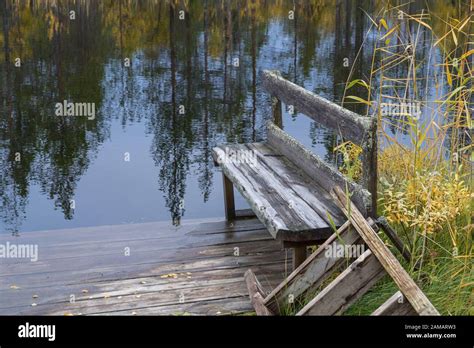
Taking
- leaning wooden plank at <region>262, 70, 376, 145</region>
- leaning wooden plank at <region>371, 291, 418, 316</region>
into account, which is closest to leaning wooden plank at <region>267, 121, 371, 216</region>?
leaning wooden plank at <region>262, 70, 376, 145</region>

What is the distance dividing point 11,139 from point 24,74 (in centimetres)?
518

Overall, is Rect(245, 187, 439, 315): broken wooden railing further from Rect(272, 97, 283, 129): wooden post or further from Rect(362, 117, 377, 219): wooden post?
Rect(272, 97, 283, 129): wooden post

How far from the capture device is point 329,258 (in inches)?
167

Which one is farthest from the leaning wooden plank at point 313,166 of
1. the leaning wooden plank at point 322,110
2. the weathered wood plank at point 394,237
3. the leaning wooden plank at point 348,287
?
the leaning wooden plank at point 348,287

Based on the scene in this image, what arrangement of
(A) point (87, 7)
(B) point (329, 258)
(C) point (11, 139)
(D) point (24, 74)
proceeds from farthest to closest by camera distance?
1. (A) point (87, 7)
2. (D) point (24, 74)
3. (C) point (11, 139)
4. (B) point (329, 258)

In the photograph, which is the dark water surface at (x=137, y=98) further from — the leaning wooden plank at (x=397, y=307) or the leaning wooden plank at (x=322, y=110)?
the leaning wooden plank at (x=397, y=307)

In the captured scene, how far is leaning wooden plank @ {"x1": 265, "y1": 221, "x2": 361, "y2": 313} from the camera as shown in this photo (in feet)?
13.8

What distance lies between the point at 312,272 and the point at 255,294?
44cm

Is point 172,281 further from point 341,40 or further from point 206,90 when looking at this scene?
point 341,40

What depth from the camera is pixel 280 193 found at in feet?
16.9

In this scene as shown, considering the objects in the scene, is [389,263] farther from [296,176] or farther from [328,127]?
[296,176]

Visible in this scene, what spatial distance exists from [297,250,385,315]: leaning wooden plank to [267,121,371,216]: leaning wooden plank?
0.66 meters

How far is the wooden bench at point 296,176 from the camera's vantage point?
14.9 feet
